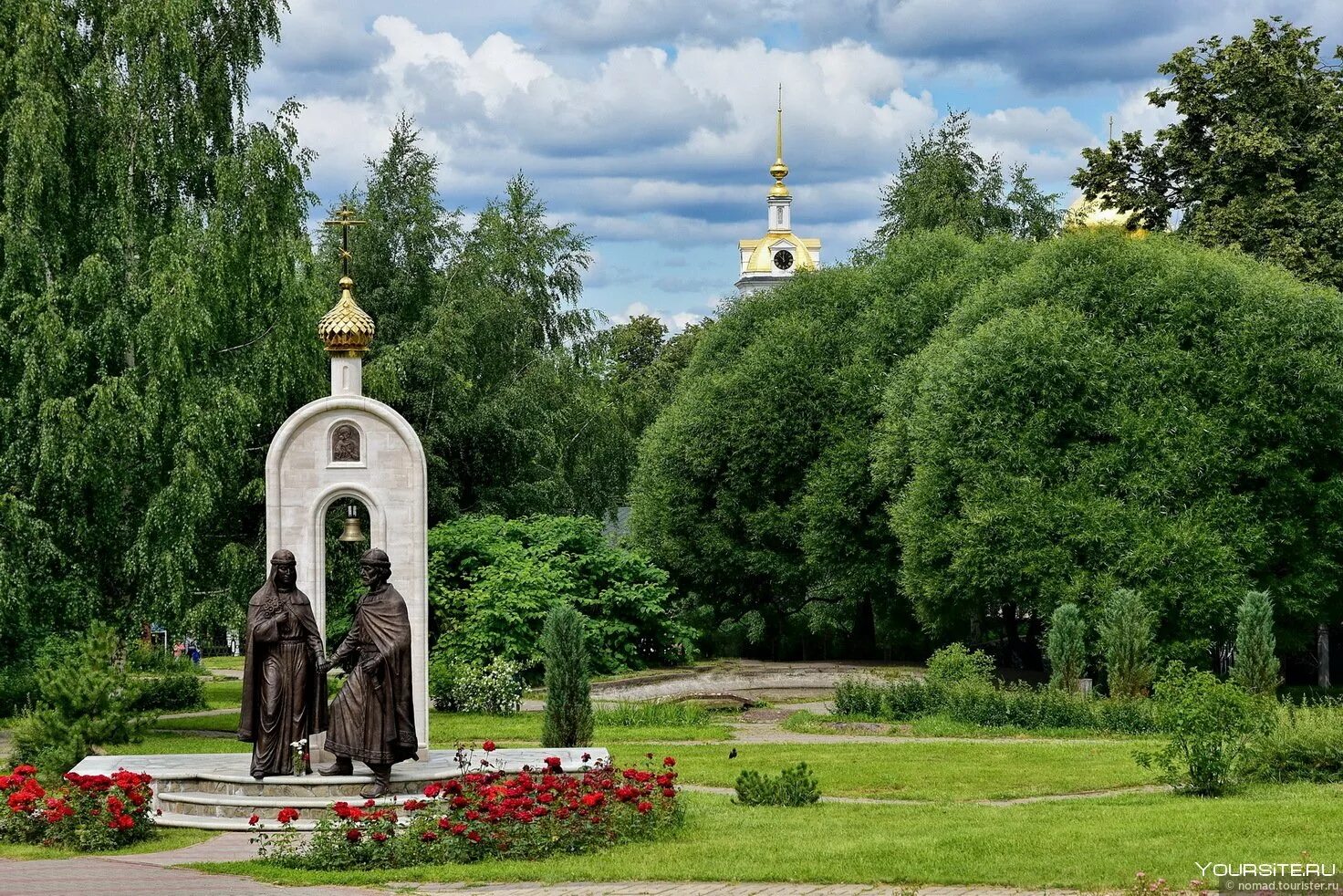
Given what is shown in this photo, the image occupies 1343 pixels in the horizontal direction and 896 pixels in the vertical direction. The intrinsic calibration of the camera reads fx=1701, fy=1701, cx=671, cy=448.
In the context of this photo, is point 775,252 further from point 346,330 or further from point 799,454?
point 346,330

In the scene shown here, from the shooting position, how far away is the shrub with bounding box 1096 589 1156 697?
27.6 m

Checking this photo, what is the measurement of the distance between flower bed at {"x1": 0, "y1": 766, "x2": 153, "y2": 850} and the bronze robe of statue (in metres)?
1.76

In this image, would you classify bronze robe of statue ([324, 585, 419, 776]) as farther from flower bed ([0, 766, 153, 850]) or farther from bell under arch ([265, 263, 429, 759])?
bell under arch ([265, 263, 429, 759])

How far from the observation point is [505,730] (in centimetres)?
2547

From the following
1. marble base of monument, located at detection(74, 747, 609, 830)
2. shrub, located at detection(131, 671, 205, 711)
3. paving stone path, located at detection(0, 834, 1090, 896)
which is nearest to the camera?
paving stone path, located at detection(0, 834, 1090, 896)

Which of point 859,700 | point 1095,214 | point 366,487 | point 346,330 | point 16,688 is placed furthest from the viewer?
point 1095,214

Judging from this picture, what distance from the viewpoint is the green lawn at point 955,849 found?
40.3 feet

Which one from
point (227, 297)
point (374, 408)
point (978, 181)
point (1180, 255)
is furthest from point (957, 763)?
point (978, 181)

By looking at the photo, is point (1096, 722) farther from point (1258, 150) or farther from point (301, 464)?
point (1258, 150)

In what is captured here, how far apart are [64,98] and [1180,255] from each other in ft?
68.1

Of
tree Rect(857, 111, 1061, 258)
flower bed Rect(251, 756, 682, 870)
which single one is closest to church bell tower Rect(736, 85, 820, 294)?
tree Rect(857, 111, 1061, 258)

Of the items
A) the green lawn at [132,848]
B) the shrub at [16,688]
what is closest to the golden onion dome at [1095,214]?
the shrub at [16,688]

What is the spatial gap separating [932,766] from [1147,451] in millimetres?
13390

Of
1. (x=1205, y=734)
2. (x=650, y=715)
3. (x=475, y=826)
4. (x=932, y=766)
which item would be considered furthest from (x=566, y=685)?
(x=1205, y=734)
